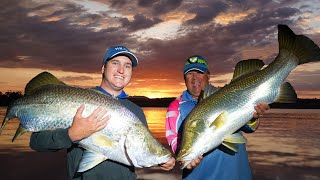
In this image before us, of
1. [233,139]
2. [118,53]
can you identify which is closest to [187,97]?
[233,139]

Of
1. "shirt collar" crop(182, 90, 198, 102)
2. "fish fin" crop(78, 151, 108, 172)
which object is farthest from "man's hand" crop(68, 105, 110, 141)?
"shirt collar" crop(182, 90, 198, 102)

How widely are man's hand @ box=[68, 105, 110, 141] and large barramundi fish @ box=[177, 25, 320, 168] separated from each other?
1.41 m

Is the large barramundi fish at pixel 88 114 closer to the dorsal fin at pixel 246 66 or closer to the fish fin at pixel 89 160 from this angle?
the fish fin at pixel 89 160

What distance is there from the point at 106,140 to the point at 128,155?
0.99 ft

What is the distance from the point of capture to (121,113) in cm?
342

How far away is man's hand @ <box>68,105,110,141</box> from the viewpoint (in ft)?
10.6

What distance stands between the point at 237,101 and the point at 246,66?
0.64 m

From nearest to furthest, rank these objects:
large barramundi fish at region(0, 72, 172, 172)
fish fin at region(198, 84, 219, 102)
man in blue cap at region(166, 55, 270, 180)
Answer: large barramundi fish at region(0, 72, 172, 172) < fish fin at region(198, 84, 219, 102) < man in blue cap at region(166, 55, 270, 180)

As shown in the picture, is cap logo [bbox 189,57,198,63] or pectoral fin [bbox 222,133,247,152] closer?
pectoral fin [bbox 222,133,247,152]

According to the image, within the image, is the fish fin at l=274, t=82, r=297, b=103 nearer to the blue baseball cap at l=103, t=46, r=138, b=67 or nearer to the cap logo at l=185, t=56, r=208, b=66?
the cap logo at l=185, t=56, r=208, b=66

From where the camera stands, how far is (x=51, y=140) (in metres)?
3.29

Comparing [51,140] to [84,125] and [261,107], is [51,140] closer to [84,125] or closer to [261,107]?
[84,125]

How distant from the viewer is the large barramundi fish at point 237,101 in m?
4.20

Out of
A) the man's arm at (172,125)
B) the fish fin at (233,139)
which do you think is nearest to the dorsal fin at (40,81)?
the man's arm at (172,125)
